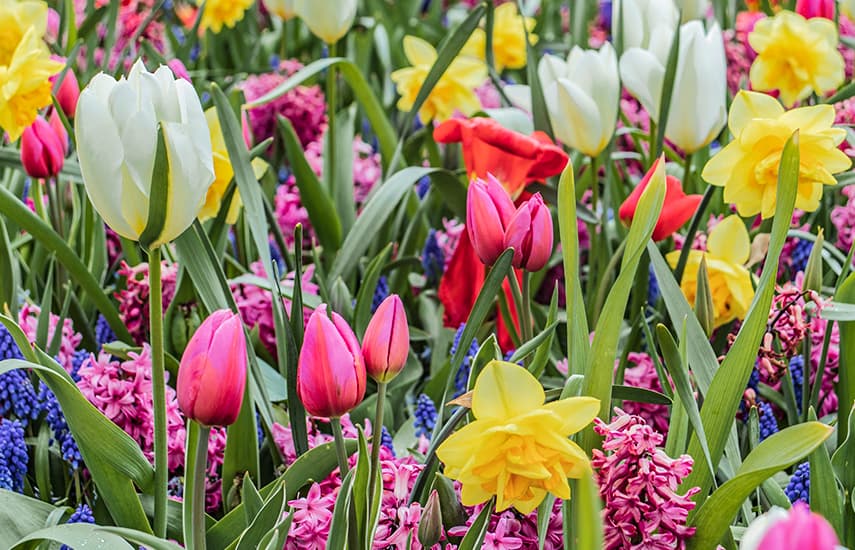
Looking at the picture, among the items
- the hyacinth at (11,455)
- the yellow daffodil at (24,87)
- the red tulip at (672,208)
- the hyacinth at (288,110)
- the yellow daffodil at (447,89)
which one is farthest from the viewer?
the hyacinth at (288,110)

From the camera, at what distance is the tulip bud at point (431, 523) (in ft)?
2.33

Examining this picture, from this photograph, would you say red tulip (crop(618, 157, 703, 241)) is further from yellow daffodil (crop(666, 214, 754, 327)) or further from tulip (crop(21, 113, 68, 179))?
tulip (crop(21, 113, 68, 179))

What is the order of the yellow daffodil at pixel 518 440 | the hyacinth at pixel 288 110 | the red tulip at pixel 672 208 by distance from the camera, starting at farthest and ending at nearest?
the hyacinth at pixel 288 110 < the red tulip at pixel 672 208 < the yellow daffodil at pixel 518 440

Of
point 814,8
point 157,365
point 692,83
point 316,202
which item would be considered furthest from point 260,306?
point 814,8

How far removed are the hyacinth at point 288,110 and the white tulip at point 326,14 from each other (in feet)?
1.14

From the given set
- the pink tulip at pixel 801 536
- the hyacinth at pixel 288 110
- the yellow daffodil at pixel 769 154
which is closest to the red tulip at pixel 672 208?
the yellow daffodil at pixel 769 154

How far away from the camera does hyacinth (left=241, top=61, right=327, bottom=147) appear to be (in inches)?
73.9

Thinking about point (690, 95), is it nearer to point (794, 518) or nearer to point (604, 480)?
point (604, 480)

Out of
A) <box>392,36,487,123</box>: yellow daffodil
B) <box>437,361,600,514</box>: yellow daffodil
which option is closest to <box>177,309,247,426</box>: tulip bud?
<box>437,361,600,514</box>: yellow daffodil

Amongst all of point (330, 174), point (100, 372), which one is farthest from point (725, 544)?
point (330, 174)

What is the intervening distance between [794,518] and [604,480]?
363mm

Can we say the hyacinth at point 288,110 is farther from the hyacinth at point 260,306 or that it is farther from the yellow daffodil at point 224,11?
the hyacinth at point 260,306

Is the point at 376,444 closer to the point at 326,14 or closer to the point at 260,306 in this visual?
the point at 260,306

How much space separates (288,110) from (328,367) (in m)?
1.26
